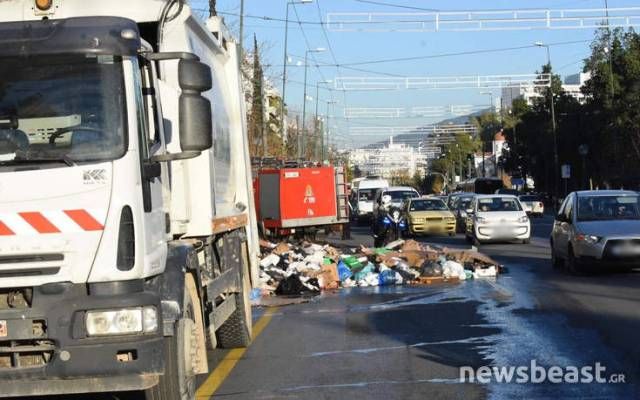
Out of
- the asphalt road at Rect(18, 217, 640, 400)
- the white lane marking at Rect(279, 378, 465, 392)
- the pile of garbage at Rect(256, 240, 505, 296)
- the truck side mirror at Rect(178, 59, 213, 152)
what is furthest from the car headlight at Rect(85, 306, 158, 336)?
the pile of garbage at Rect(256, 240, 505, 296)

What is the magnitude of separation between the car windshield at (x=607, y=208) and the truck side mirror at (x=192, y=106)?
12.9m

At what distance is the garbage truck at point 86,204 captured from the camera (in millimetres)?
5637

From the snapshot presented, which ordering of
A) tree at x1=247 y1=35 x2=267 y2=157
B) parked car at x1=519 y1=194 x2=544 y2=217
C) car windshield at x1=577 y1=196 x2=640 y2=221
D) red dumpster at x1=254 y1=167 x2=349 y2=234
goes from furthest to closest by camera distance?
parked car at x1=519 y1=194 x2=544 y2=217
tree at x1=247 y1=35 x2=267 y2=157
red dumpster at x1=254 y1=167 x2=349 y2=234
car windshield at x1=577 y1=196 x2=640 y2=221

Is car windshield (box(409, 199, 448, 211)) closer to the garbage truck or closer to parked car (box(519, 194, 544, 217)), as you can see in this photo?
parked car (box(519, 194, 544, 217))

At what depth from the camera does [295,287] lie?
16672mm

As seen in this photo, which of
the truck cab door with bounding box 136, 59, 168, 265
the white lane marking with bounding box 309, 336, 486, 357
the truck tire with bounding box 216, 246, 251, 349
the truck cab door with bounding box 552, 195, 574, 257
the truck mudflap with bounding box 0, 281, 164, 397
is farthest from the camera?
the truck cab door with bounding box 552, 195, 574, 257

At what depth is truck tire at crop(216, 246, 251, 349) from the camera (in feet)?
34.0

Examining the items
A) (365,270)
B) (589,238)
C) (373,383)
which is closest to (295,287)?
(365,270)

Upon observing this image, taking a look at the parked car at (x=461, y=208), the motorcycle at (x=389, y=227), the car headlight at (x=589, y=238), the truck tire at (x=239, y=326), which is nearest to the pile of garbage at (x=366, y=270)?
the car headlight at (x=589, y=238)

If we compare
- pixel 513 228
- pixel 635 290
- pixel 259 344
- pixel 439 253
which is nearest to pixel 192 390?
pixel 259 344

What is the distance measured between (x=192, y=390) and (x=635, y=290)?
9841mm

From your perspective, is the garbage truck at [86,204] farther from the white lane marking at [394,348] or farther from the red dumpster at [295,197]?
the red dumpster at [295,197]

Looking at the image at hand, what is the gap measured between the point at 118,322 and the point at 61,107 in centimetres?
145

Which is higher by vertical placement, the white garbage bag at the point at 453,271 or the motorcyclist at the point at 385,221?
the motorcyclist at the point at 385,221
